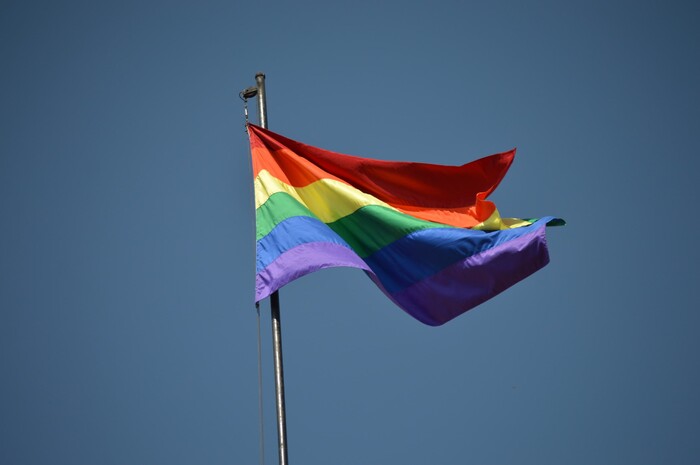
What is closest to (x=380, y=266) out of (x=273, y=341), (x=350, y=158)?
(x=350, y=158)

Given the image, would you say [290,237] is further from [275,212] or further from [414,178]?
[414,178]

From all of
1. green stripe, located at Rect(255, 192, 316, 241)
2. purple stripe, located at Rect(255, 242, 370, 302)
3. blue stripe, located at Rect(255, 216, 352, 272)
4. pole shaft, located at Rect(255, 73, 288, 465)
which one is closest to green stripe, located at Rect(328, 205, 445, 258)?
green stripe, located at Rect(255, 192, 316, 241)

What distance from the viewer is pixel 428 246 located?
18156 millimetres

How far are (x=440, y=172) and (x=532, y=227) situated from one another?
2.43 metres

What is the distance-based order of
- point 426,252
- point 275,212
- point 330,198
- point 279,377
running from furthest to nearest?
point 330,198
point 426,252
point 275,212
point 279,377

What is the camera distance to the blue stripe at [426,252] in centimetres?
1805

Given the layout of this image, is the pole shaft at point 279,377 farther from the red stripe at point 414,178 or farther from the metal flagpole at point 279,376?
the red stripe at point 414,178

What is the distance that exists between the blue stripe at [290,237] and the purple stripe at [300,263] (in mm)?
118

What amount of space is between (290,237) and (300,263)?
0.82 m

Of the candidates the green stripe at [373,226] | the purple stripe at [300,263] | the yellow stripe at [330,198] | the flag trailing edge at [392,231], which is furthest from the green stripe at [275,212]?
the purple stripe at [300,263]

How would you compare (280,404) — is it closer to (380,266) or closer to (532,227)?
(380,266)

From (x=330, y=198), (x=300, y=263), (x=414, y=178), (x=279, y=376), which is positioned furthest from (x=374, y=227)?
(x=279, y=376)

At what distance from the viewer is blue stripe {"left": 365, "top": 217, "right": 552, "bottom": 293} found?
711 inches

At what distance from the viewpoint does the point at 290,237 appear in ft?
55.2
